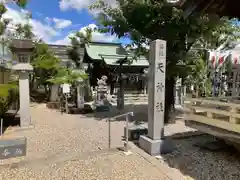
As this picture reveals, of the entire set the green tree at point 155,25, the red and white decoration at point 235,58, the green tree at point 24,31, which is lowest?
the red and white decoration at point 235,58

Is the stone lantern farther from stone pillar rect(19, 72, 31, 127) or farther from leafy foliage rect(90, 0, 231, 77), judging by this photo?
leafy foliage rect(90, 0, 231, 77)

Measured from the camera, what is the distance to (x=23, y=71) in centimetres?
708

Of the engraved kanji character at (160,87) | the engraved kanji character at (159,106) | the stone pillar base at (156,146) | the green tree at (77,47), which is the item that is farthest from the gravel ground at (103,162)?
the green tree at (77,47)

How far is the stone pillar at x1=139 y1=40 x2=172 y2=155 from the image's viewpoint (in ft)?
15.2

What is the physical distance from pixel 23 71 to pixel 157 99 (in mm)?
4773

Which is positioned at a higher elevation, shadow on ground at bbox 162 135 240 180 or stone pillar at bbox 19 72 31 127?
stone pillar at bbox 19 72 31 127

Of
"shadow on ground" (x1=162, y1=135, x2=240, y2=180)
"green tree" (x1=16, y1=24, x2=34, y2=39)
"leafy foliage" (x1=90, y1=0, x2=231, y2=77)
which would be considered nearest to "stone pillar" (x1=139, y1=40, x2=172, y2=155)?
"shadow on ground" (x1=162, y1=135, x2=240, y2=180)

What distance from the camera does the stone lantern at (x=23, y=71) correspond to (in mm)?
7109

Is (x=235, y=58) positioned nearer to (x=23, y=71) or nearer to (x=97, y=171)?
(x=97, y=171)

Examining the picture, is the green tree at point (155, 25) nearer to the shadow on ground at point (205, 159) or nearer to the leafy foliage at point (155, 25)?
the leafy foliage at point (155, 25)

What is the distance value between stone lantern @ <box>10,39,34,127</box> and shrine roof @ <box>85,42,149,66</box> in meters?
6.73

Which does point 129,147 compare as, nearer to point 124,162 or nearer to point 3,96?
point 124,162

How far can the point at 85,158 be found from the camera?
14.6ft

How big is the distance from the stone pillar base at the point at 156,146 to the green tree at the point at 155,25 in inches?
123
